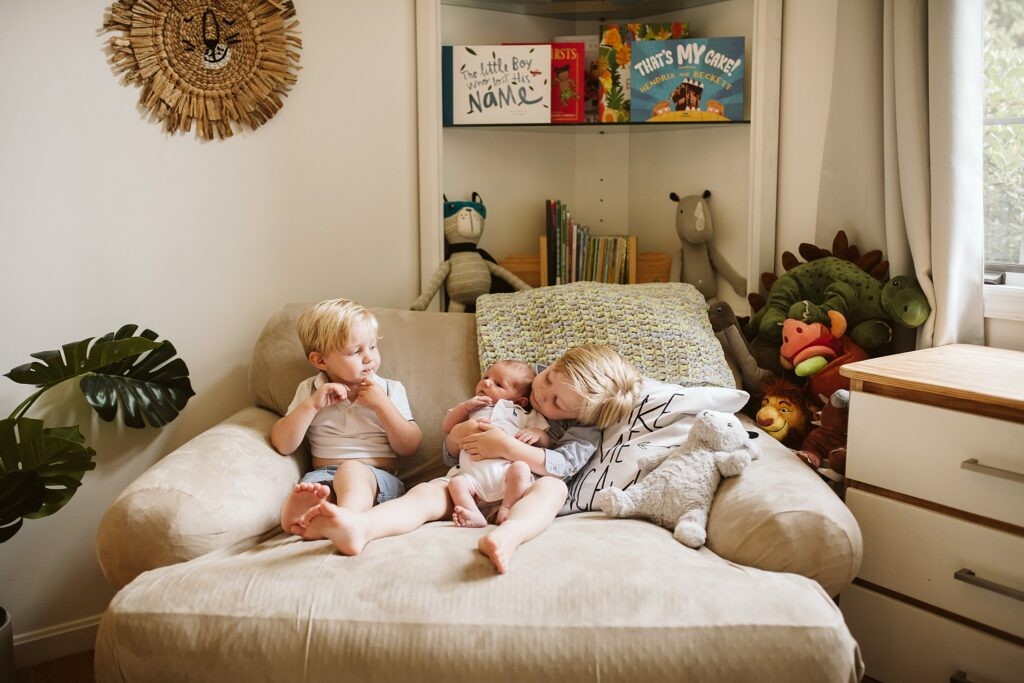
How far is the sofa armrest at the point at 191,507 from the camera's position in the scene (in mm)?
1504

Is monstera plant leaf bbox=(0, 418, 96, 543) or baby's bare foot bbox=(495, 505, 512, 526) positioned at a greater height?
monstera plant leaf bbox=(0, 418, 96, 543)

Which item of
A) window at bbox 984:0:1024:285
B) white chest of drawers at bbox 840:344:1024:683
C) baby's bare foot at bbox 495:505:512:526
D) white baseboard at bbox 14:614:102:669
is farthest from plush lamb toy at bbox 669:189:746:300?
white baseboard at bbox 14:614:102:669

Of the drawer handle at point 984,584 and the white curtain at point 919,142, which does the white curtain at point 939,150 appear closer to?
the white curtain at point 919,142

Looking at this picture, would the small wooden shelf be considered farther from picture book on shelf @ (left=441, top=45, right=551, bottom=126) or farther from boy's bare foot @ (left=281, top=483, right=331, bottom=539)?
boy's bare foot @ (left=281, top=483, right=331, bottom=539)

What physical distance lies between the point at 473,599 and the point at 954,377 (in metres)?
1.08

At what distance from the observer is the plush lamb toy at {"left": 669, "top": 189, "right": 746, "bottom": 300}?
2.61m

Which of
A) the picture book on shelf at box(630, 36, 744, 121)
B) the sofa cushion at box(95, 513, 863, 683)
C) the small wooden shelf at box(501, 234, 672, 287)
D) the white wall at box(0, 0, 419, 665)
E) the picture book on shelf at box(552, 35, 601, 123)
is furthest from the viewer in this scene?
the small wooden shelf at box(501, 234, 672, 287)

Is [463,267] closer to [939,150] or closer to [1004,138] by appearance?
[939,150]

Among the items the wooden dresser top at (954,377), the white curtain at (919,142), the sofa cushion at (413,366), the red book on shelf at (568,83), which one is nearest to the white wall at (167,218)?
the sofa cushion at (413,366)

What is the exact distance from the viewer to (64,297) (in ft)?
6.91

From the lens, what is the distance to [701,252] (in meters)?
2.66

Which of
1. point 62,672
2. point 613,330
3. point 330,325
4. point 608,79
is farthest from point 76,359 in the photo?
point 608,79

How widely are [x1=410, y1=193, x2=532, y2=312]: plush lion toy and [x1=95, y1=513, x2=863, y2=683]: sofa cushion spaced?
45.5 inches

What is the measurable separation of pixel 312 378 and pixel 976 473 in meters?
1.46
